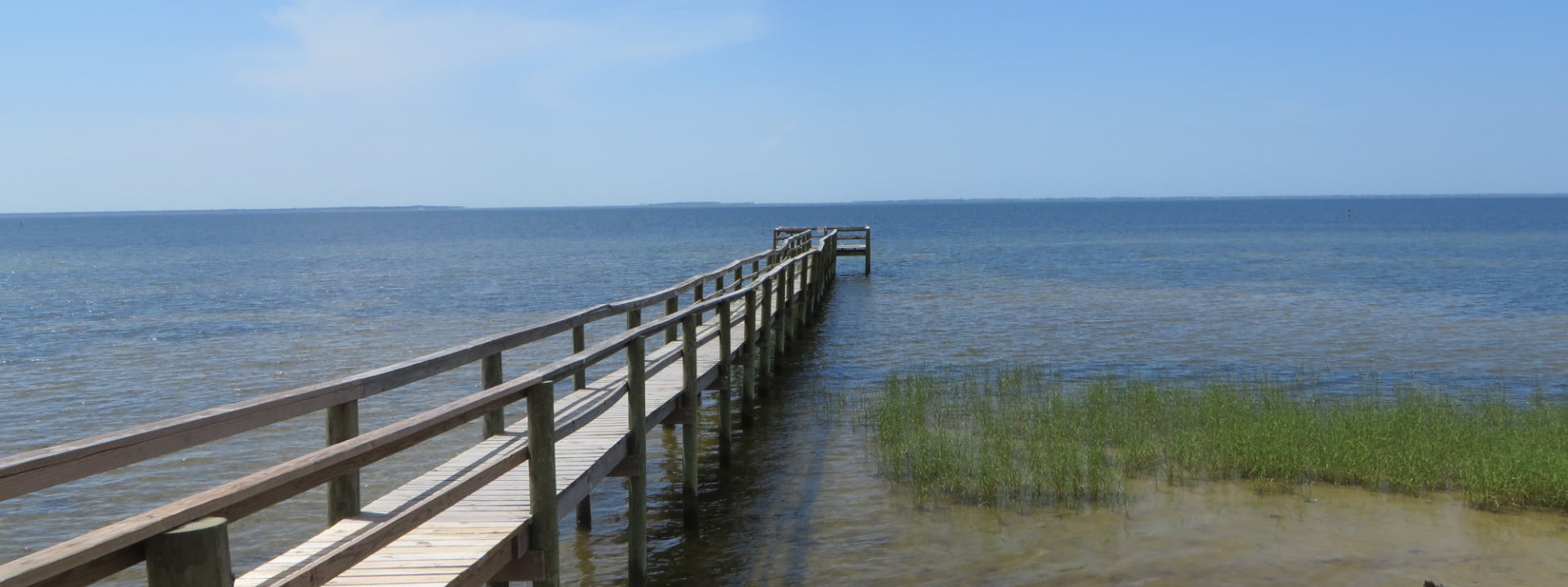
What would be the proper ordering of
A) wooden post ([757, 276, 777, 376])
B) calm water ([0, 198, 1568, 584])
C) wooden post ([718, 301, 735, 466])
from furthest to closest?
wooden post ([757, 276, 777, 376])
wooden post ([718, 301, 735, 466])
calm water ([0, 198, 1568, 584])

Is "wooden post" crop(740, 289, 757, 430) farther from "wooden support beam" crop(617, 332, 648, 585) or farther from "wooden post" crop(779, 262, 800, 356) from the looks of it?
"wooden support beam" crop(617, 332, 648, 585)

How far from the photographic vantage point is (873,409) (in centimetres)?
1238

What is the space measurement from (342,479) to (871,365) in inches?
476

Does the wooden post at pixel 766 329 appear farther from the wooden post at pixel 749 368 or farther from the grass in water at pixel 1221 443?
the grass in water at pixel 1221 443

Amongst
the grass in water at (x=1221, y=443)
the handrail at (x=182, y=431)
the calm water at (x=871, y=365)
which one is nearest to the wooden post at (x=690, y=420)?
the calm water at (x=871, y=365)

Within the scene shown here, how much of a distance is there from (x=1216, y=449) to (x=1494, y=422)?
3190mm

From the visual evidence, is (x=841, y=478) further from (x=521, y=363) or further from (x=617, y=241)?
(x=617, y=241)

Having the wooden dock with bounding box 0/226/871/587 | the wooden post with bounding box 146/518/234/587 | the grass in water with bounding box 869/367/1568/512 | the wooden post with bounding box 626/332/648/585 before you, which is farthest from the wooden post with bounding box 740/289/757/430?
the wooden post with bounding box 146/518/234/587

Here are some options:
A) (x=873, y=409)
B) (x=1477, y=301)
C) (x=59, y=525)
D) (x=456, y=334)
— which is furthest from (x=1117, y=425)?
(x=1477, y=301)

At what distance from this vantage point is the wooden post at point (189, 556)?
2.59 meters

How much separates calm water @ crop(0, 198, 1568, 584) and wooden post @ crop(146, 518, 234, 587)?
188 inches

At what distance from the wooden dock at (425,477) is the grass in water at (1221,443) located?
2.17 meters

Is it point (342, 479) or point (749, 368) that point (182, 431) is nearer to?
point (342, 479)

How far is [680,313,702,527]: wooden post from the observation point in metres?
8.42
